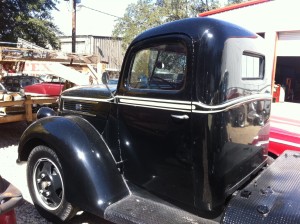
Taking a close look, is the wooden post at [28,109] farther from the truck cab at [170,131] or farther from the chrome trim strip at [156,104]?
the chrome trim strip at [156,104]

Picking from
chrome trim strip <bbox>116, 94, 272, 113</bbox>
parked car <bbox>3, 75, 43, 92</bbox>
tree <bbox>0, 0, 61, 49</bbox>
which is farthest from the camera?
tree <bbox>0, 0, 61, 49</bbox>

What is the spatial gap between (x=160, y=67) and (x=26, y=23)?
23776mm

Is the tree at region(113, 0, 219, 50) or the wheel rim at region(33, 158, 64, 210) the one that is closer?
the wheel rim at region(33, 158, 64, 210)

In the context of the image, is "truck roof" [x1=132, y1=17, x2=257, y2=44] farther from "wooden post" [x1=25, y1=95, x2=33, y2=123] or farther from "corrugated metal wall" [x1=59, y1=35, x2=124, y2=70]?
"corrugated metal wall" [x1=59, y1=35, x2=124, y2=70]

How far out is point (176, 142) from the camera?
273 cm

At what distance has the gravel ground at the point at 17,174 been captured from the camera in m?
3.67

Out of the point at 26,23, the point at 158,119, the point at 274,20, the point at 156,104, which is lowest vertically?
the point at 158,119

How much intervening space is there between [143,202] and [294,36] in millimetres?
12989

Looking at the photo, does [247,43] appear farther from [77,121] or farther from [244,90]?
[77,121]

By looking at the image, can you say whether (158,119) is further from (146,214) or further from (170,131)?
(146,214)

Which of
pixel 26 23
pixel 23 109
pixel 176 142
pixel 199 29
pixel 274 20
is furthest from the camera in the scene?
pixel 26 23

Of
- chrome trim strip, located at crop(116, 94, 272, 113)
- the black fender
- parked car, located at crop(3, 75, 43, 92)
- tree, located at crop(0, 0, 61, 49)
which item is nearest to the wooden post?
the black fender

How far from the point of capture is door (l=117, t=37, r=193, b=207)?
268 cm

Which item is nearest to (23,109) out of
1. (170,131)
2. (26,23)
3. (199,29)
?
(170,131)
